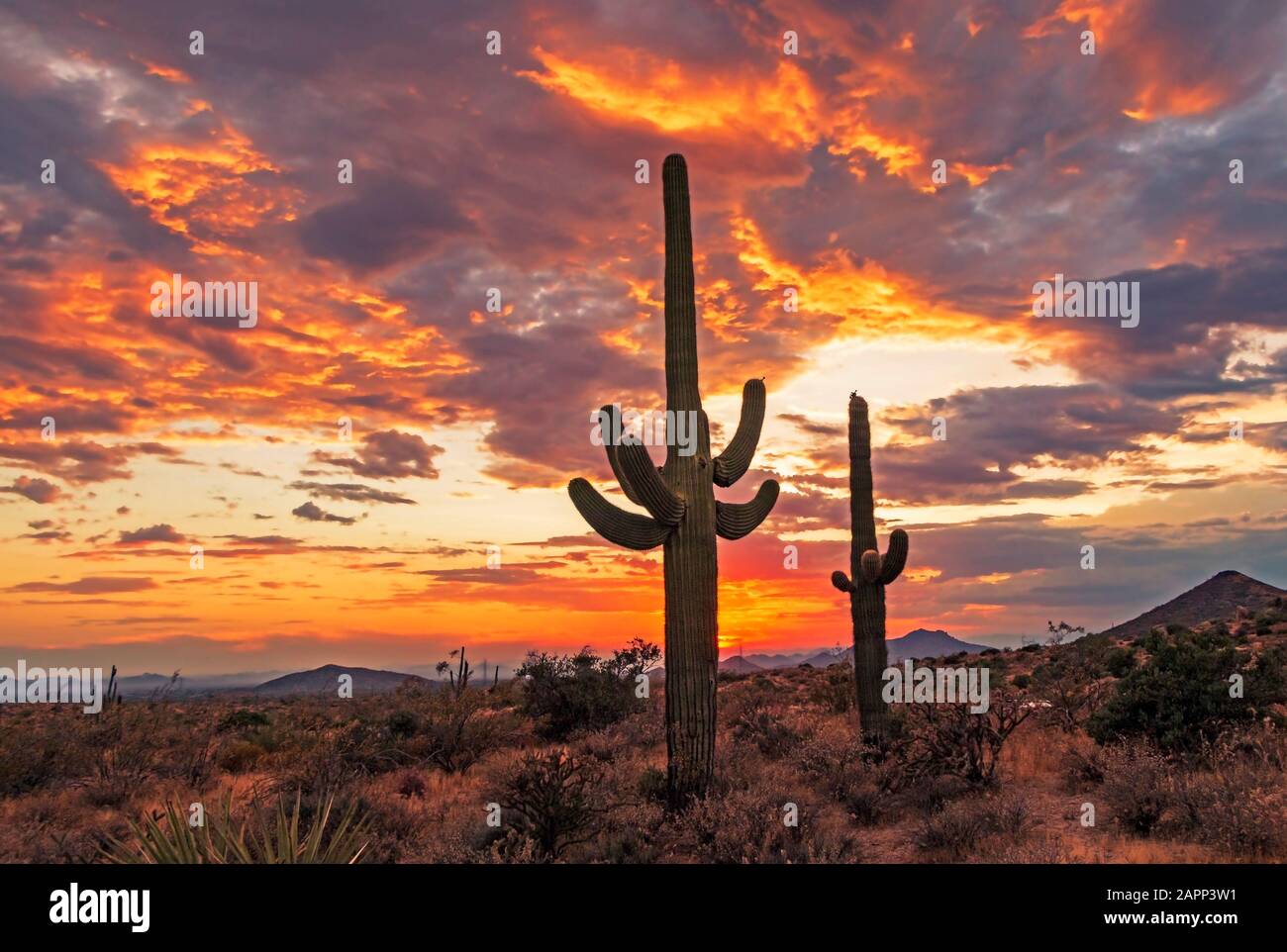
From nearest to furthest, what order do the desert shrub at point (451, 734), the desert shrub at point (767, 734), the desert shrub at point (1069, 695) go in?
the desert shrub at point (767, 734), the desert shrub at point (451, 734), the desert shrub at point (1069, 695)

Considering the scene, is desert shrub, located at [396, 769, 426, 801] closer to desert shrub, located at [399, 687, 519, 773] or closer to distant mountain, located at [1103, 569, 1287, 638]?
desert shrub, located at [399, 687, 519, 773]

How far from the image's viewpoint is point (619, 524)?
11539mm

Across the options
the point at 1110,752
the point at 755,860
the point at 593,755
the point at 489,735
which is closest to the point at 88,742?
the point at 489,735

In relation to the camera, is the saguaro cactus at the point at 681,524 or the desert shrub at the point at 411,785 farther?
the desert shrub at the point at 411,785

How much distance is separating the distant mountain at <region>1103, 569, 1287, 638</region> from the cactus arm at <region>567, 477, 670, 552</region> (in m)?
51.6

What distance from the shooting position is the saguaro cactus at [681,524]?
11133mm

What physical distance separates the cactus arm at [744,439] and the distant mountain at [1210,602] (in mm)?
49459

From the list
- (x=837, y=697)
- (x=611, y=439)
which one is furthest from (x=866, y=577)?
(x=837, y=697)

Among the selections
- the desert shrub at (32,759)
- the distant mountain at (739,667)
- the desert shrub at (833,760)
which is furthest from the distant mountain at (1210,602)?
the desert shrub at (32,759)

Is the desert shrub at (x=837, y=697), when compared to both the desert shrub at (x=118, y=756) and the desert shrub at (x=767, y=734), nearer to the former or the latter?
the desert shrub at (x=767, y=734)

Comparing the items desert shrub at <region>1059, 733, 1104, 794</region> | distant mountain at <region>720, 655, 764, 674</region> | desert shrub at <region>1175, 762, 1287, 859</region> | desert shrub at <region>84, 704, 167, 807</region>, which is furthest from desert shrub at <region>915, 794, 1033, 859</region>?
distant mountain at <region>720, 655, 764, 674</region>

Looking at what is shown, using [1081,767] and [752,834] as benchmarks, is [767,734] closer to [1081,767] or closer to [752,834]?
[1081,767]
